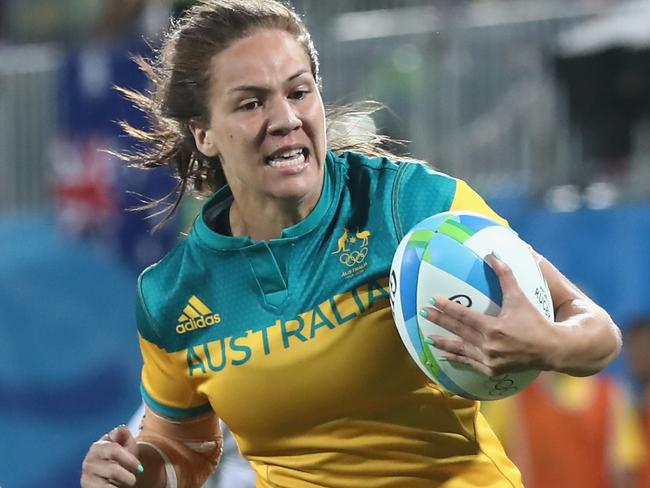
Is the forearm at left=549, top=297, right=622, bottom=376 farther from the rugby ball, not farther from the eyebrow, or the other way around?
the eyebrow

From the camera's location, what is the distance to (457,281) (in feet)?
10.2

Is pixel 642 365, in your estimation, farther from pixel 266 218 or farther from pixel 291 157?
pixel 291 157

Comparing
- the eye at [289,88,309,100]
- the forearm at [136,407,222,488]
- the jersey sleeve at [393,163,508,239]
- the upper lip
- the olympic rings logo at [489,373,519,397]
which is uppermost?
the eye at [289,88,309,100]

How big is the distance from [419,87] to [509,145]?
2.02 ft

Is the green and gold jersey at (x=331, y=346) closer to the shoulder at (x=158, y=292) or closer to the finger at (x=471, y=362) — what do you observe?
the shoulder at (x=158, y=292)

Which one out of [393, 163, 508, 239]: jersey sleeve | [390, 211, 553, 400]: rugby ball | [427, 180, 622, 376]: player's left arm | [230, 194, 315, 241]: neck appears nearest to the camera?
[427, 180, 622, 376]: player's left arm

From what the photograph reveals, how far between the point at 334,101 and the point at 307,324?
4292 mm

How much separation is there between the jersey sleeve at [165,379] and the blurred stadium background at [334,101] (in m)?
2.75

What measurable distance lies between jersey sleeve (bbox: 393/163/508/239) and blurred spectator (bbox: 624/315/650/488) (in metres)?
3.82

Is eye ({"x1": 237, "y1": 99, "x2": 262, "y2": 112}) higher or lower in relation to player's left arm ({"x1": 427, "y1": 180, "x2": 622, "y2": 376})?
higher

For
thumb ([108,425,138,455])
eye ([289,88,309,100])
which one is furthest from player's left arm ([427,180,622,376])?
thumb ([108,425,138,455])

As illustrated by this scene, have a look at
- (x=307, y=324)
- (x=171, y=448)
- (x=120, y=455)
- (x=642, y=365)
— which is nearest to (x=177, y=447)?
(x=171, y=448)

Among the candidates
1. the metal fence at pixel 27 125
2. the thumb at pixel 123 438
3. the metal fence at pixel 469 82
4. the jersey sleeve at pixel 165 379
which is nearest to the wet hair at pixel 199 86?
the jersey sleeve at pixel 165 379

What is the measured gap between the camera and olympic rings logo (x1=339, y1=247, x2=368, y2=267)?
355 centimetres
